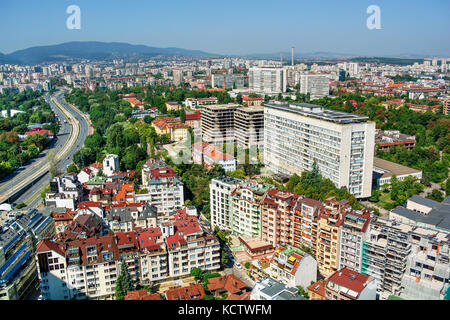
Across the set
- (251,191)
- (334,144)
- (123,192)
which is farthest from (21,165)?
(334,144)

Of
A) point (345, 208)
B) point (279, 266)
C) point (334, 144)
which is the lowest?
point (279, 266)

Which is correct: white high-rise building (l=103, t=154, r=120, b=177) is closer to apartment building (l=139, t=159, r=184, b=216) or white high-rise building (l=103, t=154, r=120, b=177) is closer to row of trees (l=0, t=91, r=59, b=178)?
apartment building (l=139, t=159, r=184, b=216)

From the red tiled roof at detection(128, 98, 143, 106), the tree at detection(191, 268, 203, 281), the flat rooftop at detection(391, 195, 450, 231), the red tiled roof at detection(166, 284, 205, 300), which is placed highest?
the red tiled roof at detection(128, 98, 143, 106)

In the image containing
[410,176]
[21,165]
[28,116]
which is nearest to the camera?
[410,176]

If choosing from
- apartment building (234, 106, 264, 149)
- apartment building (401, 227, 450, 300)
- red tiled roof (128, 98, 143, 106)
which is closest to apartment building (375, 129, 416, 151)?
apartment building (234, 106, 264, 149)

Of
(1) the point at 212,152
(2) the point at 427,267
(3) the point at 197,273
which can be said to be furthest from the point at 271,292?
(1) the point at 212,152

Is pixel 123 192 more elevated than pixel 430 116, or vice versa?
pixel 430 116

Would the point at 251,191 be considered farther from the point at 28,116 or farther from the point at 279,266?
the point at 28,116
